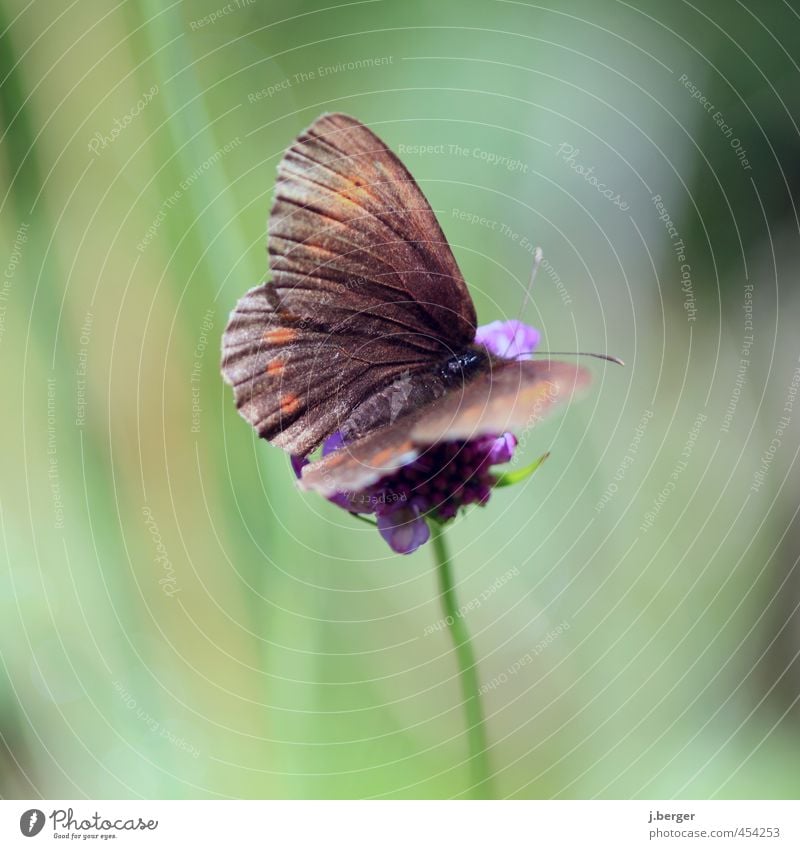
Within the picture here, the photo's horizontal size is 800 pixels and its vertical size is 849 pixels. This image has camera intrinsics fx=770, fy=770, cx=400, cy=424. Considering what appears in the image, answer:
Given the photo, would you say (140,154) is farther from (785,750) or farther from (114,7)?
(785,750)

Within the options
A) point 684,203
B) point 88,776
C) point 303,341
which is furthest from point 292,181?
point 88,776
